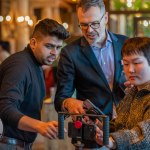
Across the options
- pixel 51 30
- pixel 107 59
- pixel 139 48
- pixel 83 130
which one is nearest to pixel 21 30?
pixel 107 59

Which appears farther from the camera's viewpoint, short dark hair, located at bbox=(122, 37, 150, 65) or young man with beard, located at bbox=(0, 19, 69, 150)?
young man with beard, located at bbox=(0, 19, 69, 150)

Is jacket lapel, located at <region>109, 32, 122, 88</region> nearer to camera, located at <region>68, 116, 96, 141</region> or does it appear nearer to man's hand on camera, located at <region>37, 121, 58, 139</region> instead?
man's hand on camera, located at <region>37, 121, 58, 139</region>

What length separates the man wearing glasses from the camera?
304 cm

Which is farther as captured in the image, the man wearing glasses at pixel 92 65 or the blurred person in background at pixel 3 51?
the blurred person in background at pixel 3 51

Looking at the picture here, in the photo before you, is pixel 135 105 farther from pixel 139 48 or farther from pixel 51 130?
pixel 51 130

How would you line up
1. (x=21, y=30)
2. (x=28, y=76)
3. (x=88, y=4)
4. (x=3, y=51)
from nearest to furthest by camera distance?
(x=28, y=76) < (x=88, y=4) < (x=3, y=51) < (x=21, y=30)

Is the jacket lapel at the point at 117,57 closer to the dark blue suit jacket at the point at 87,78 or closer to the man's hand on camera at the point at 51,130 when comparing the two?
the dark blue suit jacket at the point at 87,78

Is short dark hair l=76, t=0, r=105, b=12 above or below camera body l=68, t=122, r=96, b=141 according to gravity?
above

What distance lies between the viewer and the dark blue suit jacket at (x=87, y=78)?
10.1ft

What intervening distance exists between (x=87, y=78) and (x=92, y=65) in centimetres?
9

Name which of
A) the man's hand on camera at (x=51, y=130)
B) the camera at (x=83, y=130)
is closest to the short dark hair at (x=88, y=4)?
the man's hand on camera at (x=51, y=130)

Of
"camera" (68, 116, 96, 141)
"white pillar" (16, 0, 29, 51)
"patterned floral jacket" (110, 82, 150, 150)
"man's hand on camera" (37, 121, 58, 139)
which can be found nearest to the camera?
"camera" (68, 116, 96, 141)

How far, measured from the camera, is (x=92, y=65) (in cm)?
307

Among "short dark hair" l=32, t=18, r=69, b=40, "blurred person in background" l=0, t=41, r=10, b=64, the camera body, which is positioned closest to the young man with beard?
"short dark hair" l=32, t=18, r=69, b=40
